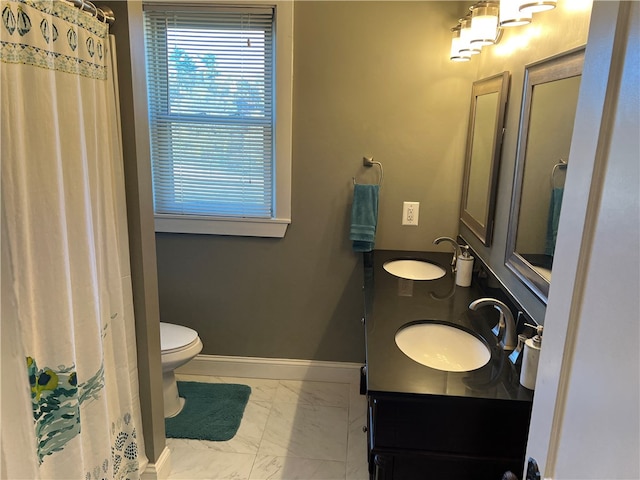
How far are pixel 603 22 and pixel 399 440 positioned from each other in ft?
3.60

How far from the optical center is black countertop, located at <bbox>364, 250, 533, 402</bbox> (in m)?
1.26

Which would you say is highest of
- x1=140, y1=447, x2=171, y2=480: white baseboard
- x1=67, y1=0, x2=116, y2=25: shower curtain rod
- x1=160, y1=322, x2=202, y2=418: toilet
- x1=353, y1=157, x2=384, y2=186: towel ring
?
x1=67, y1=0, x2=116, y2=25: shower curtain rod

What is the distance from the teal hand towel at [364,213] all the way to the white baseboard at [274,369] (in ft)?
2.79

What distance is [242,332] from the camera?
2.84 m

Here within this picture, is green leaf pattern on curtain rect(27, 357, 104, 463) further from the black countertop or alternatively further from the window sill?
the window sill

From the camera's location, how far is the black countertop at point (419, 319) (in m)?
1.26

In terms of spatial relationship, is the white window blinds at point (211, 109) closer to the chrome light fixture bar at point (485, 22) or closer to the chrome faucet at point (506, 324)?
the chrome light fixture bar at point (485, 22)

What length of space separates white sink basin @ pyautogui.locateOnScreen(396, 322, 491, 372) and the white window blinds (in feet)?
4.13

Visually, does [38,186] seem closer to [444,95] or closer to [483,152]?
[483,152]

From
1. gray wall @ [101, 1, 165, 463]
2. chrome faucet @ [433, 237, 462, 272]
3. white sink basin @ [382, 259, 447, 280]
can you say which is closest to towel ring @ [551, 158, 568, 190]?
chrome faucet @ [433, 237, 462, 272]

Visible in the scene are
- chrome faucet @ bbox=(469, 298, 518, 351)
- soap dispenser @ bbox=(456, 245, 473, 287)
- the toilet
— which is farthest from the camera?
the toilet

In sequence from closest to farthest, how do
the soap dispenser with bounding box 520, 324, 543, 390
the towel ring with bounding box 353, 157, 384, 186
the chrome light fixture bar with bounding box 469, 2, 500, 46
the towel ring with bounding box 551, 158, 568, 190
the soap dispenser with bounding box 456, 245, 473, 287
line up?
the soap dispenser with bounding box 520, 324, 543, 390 < the towel ring with bounding box 551, 158, 568, 190 < the chrome light fixture bar with bounding box 469, 2, 500, 46 < the soap dispenser with bounding box 456, 245, 473, 287 < the towel ring with bounding box 353, 157, 384, 186

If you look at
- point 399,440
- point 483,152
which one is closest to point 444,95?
point 483,152

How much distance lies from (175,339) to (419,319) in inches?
52.3
